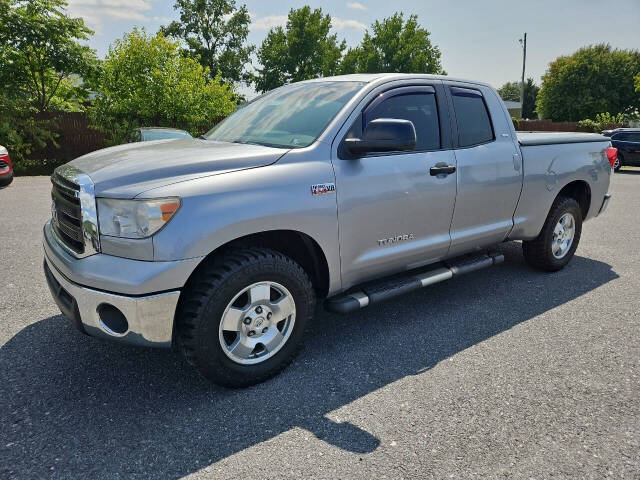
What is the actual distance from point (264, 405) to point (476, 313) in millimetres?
2132

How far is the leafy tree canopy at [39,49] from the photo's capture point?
15422 mm

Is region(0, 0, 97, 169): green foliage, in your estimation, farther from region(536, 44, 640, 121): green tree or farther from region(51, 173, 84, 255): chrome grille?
region(536, 44, 640, 121): green tree

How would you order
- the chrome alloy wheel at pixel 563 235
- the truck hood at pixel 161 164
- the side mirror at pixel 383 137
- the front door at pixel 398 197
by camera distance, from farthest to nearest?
1. the chrome alloy wheel at pixel 563 235
2. the front door at pixel 398 197
3. the side mirror at pixel 383 137
4. the truck hood at pixel 161 164

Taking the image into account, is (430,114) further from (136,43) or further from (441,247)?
(136,43)

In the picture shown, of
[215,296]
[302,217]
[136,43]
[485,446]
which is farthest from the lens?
[136,43]

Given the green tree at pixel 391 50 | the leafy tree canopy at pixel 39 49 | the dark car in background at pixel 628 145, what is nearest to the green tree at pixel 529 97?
the green tree at pixel 391 50

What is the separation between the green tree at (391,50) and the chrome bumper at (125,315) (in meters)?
48.2

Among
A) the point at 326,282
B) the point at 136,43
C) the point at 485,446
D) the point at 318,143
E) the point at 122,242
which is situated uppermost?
the point at 136,43

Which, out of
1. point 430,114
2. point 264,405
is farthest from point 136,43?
point 264,405

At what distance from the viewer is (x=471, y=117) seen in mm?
4129

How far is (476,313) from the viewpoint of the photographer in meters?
4.12

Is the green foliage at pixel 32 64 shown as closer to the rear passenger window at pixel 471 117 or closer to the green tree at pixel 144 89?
the green tree at pixel 144 89

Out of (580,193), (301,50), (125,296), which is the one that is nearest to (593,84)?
(301,50)

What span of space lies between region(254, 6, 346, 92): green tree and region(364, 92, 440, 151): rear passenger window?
46563mm
